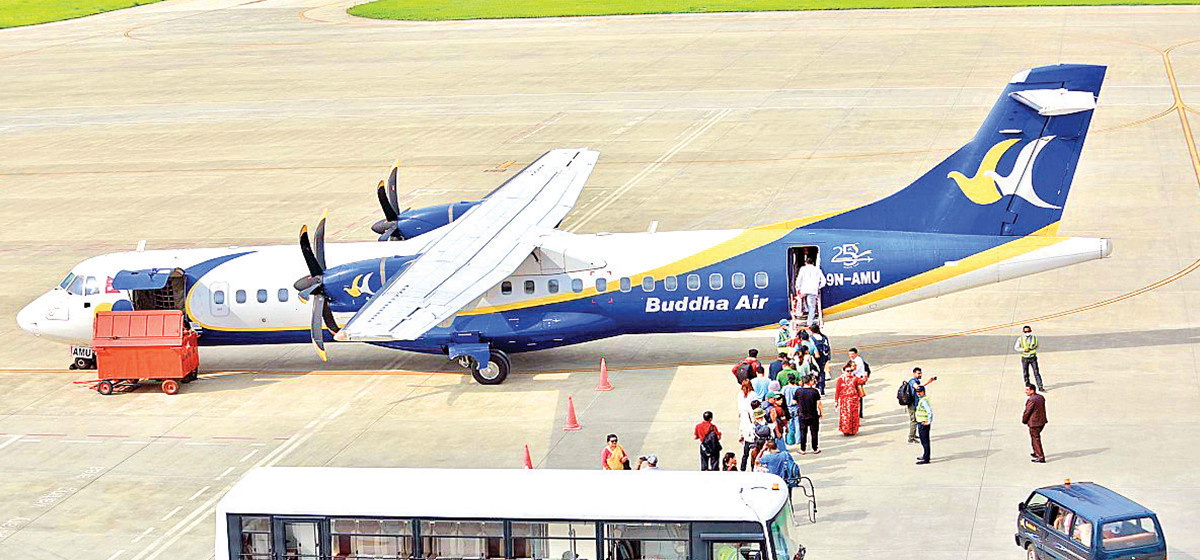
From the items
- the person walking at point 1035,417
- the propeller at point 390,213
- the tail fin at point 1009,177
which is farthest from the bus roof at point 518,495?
the propeller at point 390,213

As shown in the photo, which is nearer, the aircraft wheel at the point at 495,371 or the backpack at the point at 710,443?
the backpack at the point at 710,443

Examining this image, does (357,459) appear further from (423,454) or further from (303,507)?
(303,507)

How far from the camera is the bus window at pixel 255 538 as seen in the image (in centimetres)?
1977

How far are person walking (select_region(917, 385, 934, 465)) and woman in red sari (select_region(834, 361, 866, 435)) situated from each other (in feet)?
5.52

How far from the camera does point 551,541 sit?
760 inches

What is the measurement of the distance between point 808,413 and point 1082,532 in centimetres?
713

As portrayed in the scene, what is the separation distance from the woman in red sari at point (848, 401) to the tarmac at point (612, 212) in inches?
13.8

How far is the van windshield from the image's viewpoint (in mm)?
20328

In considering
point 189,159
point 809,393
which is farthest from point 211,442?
point 189,159

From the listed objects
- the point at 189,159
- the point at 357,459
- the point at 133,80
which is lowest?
the point at 357,459

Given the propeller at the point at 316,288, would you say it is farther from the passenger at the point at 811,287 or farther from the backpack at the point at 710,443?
the passenger at the point at 811,287

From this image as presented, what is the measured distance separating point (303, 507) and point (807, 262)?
16199 millimetres

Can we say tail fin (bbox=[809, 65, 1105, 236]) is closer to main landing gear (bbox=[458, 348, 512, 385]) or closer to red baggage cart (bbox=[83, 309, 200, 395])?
main landing gear (bbox=[458, 348, 512, 385])

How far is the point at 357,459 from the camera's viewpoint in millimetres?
28594
